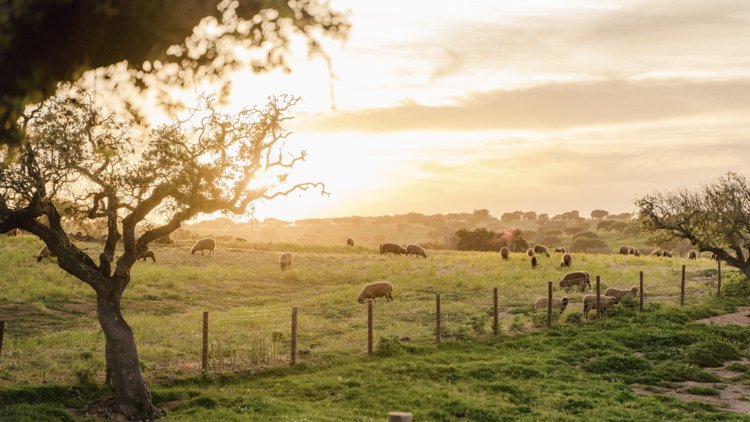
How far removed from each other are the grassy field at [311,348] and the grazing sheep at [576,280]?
1.82 m

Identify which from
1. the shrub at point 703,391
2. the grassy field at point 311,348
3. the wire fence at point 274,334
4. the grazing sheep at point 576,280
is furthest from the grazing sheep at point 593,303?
the shrub at point 703,391

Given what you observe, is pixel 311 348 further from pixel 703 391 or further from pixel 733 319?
pixel 733 319

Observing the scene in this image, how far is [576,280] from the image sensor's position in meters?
29.8

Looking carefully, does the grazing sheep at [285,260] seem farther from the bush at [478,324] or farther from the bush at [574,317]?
the bush at [574,317]

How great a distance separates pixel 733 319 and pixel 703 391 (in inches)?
479

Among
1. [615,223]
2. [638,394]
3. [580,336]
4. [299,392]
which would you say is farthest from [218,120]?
[615,223]

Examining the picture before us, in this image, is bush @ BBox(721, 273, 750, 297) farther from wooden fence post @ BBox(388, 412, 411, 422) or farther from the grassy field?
wooden fence post @ BBox(388, 412, 411, 422)

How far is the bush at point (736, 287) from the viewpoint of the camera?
2814 centimetres

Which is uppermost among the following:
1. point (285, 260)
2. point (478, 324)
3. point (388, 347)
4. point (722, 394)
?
point (285, 260)

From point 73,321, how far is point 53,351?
20.6 ft

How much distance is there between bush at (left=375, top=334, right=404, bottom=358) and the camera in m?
15.8

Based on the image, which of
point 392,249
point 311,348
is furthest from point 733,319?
point 392,249

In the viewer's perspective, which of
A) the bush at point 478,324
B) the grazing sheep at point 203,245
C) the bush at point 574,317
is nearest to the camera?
the bush at point 478,324

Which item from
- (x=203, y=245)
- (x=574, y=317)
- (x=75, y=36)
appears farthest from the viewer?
(x=203, y=245)
